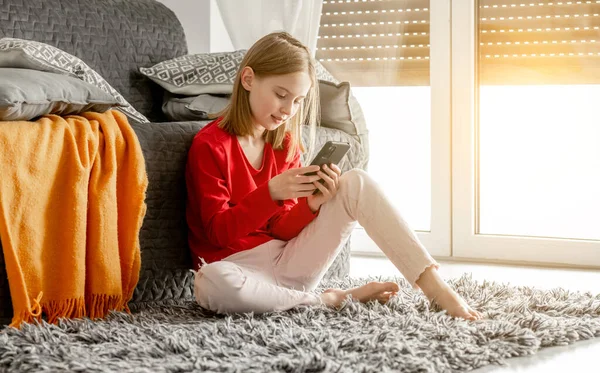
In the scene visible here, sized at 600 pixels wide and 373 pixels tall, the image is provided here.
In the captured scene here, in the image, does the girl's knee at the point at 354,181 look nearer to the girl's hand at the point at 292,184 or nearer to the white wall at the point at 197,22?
the girl's hand at the point at 292,184

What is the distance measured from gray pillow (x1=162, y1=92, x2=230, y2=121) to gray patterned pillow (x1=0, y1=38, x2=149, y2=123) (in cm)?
23

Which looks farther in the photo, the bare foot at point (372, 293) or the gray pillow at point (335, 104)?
A: the gray pillow at point (335, 104)

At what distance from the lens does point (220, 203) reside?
1.74 meters

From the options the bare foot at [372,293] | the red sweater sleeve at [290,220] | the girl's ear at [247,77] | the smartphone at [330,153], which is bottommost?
the bare foot at [372,293]

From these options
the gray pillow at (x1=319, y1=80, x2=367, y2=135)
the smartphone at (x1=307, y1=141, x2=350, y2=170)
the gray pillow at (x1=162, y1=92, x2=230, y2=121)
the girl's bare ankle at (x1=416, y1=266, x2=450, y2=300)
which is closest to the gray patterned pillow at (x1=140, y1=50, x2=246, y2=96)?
the gray pillow at (x1=162, y1=92, x2=230, y2=121)

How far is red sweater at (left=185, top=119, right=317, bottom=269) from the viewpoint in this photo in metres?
1.71

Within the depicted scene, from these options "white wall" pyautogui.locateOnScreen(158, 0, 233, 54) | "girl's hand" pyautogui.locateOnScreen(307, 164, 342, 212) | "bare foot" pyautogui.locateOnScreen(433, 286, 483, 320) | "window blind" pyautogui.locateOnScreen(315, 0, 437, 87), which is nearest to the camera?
"bare foot" pyautogui.locateOnScreen(433, 286, 483, 320)

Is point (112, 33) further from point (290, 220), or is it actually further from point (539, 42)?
point (539, 42)

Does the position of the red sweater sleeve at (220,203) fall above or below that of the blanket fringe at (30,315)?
above

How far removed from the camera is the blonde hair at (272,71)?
180 centimetres

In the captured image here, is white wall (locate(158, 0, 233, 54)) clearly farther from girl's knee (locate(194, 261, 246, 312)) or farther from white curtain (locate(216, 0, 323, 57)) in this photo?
girl's knee (locate(194, 261, 246, 312))

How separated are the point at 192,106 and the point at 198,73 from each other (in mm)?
149

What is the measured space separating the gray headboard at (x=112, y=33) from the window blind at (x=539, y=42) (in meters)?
1.06

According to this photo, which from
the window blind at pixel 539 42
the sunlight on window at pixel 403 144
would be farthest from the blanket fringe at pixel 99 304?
the window blind at pixel 539 42
